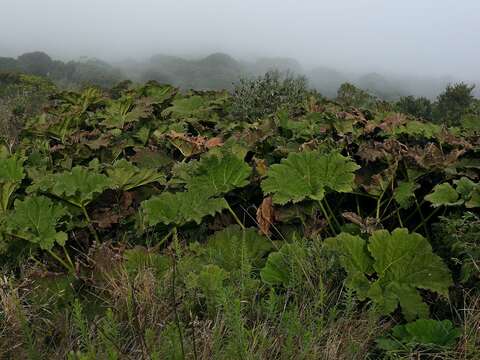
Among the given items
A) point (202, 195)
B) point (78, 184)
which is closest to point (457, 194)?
point (202, 195)

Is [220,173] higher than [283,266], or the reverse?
[220,173]

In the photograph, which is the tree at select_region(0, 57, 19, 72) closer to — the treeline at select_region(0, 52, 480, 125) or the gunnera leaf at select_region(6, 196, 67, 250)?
the treeline at select_region(0, 52, 480, 125)

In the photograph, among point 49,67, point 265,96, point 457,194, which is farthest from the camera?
point 49,67

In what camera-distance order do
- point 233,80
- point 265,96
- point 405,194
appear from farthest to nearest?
point 233,80 < point 265,96 < point 405,194

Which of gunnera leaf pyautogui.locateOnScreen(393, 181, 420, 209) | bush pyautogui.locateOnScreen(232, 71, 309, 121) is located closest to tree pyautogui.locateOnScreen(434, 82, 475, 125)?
bush pyautogui.locateOnScreen(232, 71, 309, 121)

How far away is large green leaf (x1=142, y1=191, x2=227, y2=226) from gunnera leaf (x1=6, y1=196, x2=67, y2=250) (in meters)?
0.53

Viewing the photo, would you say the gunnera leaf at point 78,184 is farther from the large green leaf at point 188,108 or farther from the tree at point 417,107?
the tree at point 417,107

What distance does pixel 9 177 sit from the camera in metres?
3.58

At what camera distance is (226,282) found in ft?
8.68

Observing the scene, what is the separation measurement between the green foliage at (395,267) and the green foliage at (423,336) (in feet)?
0.41

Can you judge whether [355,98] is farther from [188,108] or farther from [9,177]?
[9,177]

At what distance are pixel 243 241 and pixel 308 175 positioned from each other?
839 millimetres

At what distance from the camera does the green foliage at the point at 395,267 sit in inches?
100

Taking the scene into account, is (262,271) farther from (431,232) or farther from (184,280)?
(431,232)
